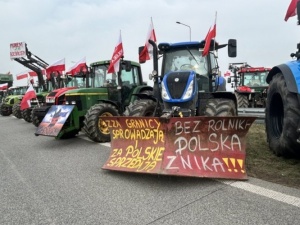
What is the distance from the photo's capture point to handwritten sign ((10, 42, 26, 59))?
626 inches

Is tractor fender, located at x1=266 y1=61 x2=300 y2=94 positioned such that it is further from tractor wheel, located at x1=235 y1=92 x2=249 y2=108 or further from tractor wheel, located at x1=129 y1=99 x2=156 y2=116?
tractor wheel, located at x1=235 y1=92 x2=249 y2=108

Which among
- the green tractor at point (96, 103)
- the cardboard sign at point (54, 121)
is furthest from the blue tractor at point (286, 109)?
the cardboard sign at point (54, 121)

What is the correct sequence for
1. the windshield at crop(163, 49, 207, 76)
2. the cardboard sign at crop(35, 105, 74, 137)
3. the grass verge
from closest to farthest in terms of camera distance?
the grass verge
the windshield at crop(163, 49, 207, 76)
the cardboard sign at crop(35, 105, 74, 137)

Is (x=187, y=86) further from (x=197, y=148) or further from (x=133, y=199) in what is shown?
(x=133, y=199)

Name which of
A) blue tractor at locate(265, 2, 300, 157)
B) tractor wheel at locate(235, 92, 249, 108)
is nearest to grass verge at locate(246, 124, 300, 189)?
blue tractor at locate(265, 2, 300, 157)

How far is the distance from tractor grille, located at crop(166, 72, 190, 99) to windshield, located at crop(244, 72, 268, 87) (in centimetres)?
1169

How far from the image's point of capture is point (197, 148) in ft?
14.4

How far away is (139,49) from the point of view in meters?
7.52

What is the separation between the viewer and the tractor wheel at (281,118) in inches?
173

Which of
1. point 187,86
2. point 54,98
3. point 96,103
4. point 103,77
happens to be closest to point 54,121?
point 96,103

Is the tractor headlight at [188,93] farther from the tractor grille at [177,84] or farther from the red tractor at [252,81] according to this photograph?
the red tractor at [252,81]

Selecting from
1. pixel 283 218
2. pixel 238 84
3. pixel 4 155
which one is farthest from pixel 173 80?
pixel 238 84

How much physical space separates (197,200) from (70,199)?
151 centimetres

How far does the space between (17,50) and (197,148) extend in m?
14.1
